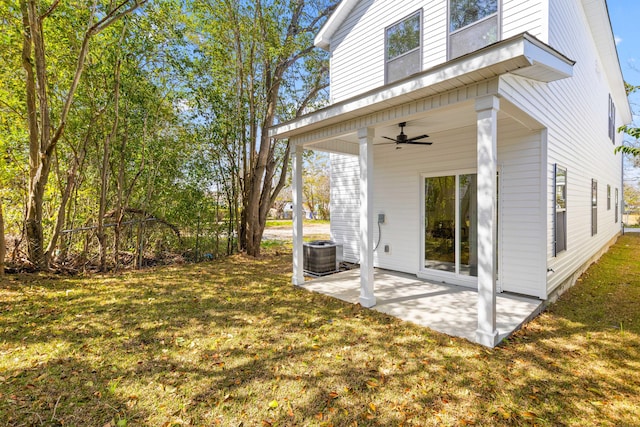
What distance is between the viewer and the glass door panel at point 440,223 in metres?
5.23

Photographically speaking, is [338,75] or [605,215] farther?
[605,215]

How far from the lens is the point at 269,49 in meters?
7.09

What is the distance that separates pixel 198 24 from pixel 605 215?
44.7 ft

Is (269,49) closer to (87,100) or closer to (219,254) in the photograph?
(87,100)

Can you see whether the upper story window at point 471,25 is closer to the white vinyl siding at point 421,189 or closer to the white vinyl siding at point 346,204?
the white vinyl siding at point 421,189

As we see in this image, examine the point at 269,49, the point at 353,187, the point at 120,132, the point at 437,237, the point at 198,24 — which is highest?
the point at 198,24

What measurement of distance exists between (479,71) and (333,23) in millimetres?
5366

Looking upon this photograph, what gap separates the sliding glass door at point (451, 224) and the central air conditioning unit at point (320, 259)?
193cm

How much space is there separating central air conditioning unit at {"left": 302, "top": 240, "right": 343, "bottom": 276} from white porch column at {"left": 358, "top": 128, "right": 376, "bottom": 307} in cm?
201

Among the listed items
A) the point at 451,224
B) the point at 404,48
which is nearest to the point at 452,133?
the point at 451,224

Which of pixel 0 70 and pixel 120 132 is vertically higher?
pixel 0 70

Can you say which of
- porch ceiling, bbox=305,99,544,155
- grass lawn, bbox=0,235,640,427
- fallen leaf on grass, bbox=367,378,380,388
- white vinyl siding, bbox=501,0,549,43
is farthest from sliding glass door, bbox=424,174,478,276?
fallen leaf on grass, bbox=367,378,380,388

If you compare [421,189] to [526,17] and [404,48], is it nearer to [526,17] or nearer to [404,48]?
[404,48]

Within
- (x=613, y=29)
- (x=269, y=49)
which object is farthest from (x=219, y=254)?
(x=613, y=29)
